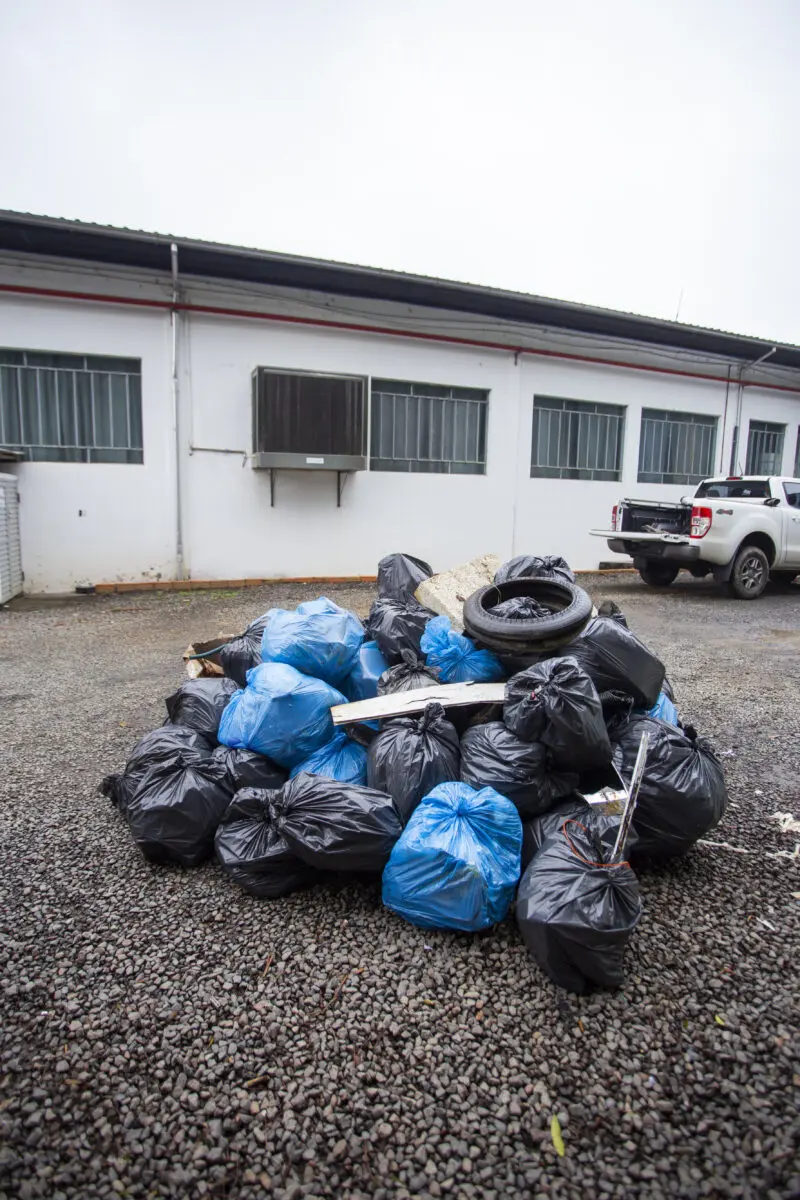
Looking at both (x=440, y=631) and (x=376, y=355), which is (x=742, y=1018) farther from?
(x=376, y=355)

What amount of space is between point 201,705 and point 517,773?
1705mm

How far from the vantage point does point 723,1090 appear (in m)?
1.58

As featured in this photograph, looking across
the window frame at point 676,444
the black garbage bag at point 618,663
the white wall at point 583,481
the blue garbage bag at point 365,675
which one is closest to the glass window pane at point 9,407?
the blue garbage bag at point 365,675

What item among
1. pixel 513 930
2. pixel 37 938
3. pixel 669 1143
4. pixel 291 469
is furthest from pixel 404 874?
pixel 291 469

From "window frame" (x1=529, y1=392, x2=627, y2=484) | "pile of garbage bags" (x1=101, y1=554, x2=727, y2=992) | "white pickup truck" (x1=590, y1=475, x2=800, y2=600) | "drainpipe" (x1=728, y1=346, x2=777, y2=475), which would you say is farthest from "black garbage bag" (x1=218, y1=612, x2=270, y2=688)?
"drainpipe" (x1=728, y1=346, x2=777, y2=475)

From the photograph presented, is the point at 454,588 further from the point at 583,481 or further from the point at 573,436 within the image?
the point at 573,436

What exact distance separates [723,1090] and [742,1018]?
28 centimetres

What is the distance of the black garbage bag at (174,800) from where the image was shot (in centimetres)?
250

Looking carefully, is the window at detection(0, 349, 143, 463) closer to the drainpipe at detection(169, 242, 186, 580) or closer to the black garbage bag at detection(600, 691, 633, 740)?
the drainpipe at detection(169, 242, 186, 580)

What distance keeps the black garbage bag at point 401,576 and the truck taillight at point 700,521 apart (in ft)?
16.9

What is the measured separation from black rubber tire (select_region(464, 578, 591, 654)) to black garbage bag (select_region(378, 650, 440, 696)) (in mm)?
350

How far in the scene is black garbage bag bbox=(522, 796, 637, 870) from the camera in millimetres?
2221

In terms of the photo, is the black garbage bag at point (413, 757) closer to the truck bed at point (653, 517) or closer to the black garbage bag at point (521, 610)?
the black garbage bag at point (521, 610)

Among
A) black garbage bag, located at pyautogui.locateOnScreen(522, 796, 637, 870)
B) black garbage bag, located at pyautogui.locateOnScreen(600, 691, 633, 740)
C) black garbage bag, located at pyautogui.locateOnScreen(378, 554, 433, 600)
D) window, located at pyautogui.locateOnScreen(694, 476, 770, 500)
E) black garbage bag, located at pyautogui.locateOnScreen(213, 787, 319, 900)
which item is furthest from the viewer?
window, located at pyautogui.locateOnScreen(694, 476, 770, 500)
